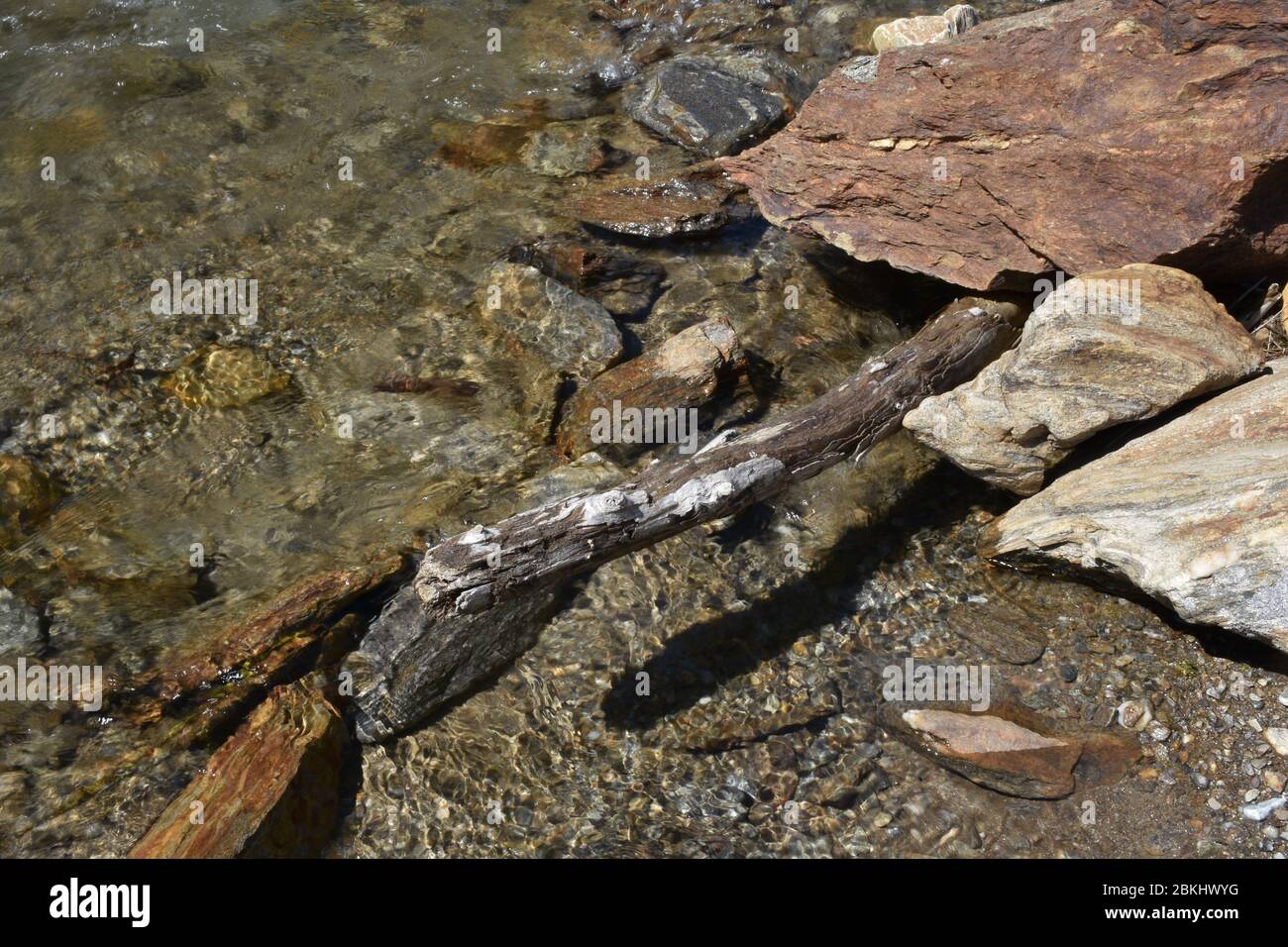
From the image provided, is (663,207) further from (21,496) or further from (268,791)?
(268,791)

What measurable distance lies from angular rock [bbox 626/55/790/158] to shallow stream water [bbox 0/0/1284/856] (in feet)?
0.82

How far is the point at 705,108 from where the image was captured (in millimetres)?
9445

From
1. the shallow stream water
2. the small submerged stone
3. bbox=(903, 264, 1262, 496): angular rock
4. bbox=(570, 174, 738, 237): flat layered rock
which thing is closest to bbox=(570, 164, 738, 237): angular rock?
bbox=(570, 174, 738, 237): flat layered rock

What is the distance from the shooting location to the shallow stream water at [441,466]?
522 centimetres

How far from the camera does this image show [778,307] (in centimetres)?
785

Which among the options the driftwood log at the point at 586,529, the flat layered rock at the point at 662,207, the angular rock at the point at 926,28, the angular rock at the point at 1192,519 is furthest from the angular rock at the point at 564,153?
the angular rock at the point at 1192,519

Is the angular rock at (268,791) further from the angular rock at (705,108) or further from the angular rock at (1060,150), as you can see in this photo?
the angular rock at (705,108)

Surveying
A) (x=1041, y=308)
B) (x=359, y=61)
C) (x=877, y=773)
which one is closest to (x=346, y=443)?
(x=877, y=773)

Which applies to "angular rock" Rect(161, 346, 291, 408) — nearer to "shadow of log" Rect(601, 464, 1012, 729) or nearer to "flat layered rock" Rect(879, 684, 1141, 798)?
"shadow of log" Rect(601, 464, 1012, 729)

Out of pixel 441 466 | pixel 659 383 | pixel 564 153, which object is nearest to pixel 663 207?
pixel 564 153

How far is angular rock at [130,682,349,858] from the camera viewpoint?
4.82m

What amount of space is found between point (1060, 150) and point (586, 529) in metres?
4.02
